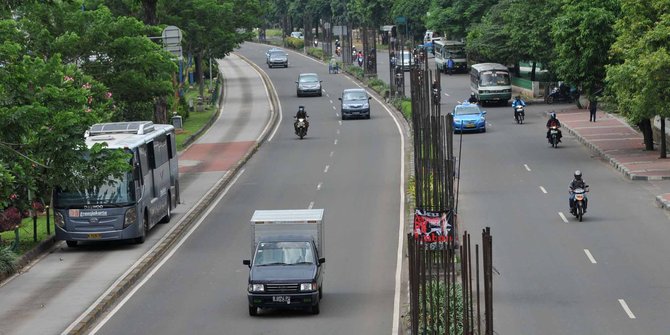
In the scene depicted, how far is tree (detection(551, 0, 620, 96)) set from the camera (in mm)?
59906

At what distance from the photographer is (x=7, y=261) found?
32.8 m

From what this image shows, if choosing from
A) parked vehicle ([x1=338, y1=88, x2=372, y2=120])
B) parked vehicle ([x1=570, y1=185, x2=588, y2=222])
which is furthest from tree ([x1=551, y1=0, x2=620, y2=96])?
parked vehicle ([x1=570, y1=185, x2=588, y2=222])

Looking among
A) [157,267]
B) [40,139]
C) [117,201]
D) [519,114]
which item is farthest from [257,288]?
[519,114]

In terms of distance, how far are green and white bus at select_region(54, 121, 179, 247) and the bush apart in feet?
7.86

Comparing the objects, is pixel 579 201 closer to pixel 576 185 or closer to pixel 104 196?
pixel 576 185

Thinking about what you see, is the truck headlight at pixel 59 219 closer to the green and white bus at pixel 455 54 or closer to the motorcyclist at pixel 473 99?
the motorcyclist at pixel 473 99

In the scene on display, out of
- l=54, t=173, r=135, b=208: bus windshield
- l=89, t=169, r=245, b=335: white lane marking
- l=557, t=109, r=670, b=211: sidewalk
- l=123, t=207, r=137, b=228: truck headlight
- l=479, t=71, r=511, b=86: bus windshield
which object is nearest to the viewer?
l=89, t=169, r=245, b=335: white lane marking

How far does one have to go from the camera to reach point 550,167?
52.0m

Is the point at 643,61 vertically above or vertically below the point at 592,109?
above

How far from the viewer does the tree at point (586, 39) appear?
5991 centimetres

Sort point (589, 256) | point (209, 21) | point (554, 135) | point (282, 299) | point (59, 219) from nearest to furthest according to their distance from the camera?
1. point (282, 299)
2. point (589, 256)
3. point (59, 219)
4. point (554, 135)
5. point (209, 21)

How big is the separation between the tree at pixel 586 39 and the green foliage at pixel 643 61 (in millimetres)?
6673

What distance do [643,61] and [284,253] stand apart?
24942 millimetres

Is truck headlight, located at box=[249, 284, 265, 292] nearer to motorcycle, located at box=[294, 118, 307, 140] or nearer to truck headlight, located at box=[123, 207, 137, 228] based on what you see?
truck headlight, located at box=[123, 207, 137, 228]
